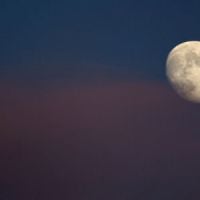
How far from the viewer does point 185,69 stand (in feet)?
15.2

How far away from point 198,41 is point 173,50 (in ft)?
1.15

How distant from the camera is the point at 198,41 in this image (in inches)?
193

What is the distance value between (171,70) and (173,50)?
0.25 m

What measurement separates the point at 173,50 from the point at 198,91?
0.62 meters

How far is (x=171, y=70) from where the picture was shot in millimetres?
4832

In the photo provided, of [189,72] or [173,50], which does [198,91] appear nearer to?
[189,72]

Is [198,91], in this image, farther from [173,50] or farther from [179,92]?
[173,50]

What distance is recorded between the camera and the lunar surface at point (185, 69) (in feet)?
15.0

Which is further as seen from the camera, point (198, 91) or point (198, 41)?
point (198, 41)

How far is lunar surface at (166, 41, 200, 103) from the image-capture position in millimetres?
4582

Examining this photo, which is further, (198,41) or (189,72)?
(198,41)

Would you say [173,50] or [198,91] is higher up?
[173,50]

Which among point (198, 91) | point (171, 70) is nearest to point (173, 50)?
point (171, 70)

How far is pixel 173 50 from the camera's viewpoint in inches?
191
